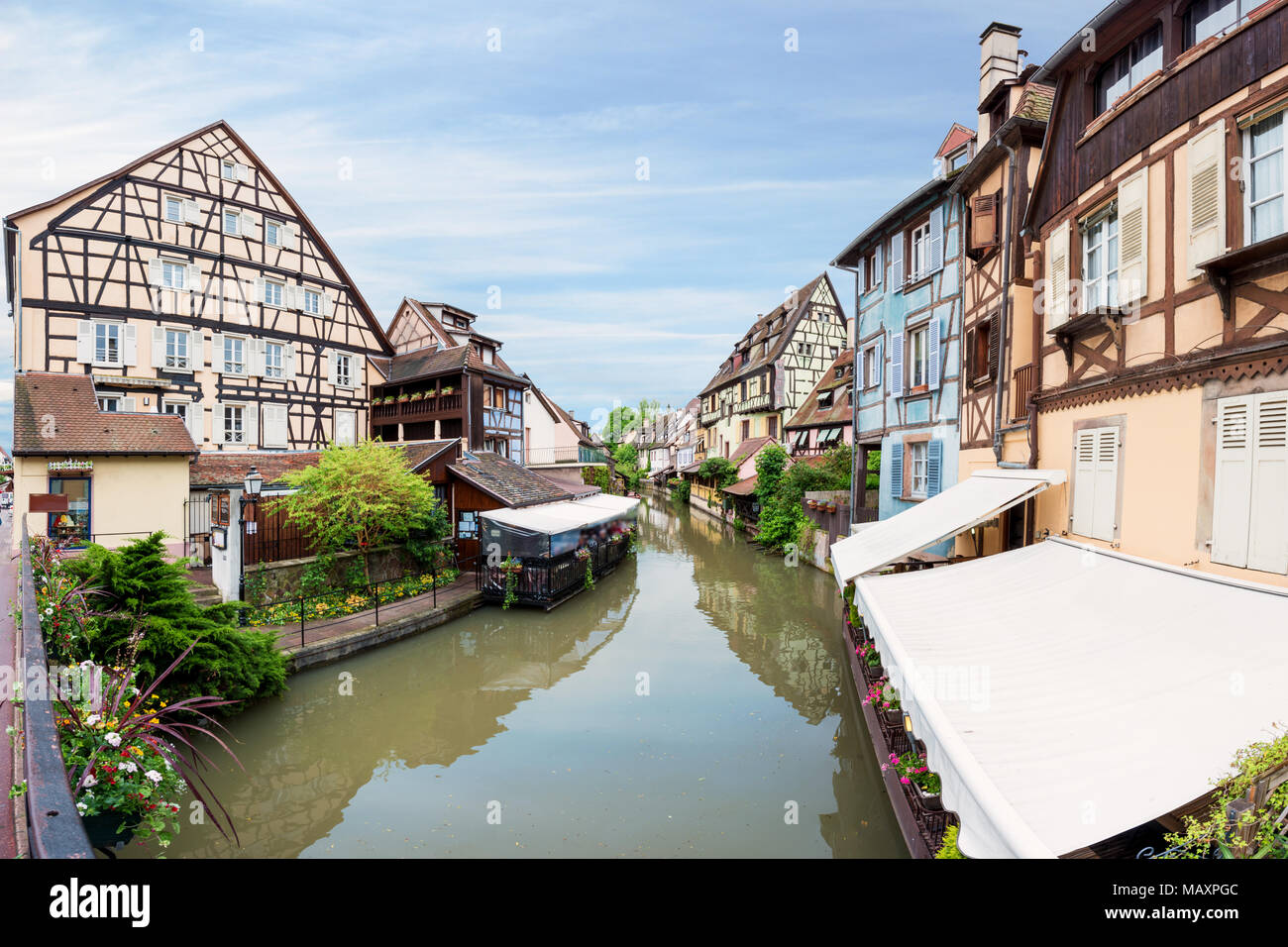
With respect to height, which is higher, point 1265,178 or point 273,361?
point 273,361

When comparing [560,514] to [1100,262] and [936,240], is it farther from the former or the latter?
[1100,262]

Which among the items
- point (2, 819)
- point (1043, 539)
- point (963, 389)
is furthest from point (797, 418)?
point (2, 819)

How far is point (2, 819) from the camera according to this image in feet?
9.41

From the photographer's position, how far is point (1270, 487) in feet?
15.1

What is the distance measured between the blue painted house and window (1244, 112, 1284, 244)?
710 centimetres

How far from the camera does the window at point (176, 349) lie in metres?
20.2

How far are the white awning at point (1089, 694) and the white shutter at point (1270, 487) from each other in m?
0.28

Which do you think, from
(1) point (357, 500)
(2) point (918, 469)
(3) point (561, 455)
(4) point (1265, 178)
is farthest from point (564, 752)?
(3) point (561, 455)

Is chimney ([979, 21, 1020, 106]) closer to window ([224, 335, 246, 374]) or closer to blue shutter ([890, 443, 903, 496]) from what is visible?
blue shutter ([890, 443, 903, 496])

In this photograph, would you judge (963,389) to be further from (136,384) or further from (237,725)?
(136,384)

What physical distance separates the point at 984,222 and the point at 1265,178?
5678 mm

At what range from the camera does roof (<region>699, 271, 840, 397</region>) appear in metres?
34.7
